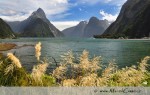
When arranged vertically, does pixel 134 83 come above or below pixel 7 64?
below

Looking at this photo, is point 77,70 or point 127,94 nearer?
point 127,94

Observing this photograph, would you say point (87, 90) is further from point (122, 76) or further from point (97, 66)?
point (122, 76)

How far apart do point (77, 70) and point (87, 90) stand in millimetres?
2821

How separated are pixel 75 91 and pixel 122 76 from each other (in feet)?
9.65

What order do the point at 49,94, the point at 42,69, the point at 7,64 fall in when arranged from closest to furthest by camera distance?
the point at 49,94 < the point at 42,69 < the point at 7,64

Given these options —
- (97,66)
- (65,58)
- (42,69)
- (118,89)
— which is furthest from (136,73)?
(118,89)

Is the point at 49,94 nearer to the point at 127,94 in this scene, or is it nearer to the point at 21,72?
the point at 127,94

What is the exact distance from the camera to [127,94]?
16.8 ft

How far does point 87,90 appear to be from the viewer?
5.11 meters

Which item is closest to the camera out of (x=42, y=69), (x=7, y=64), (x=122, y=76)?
(x=42, y=69)

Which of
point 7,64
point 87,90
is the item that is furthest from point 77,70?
point 87,90

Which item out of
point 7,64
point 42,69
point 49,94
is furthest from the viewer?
point 7,64

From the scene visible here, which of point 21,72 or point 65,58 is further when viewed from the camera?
point 65,58

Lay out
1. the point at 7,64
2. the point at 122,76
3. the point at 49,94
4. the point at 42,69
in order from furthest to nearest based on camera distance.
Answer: the point at 122,76, the point at 7,64, the point at 42,69, the point at 49,94
